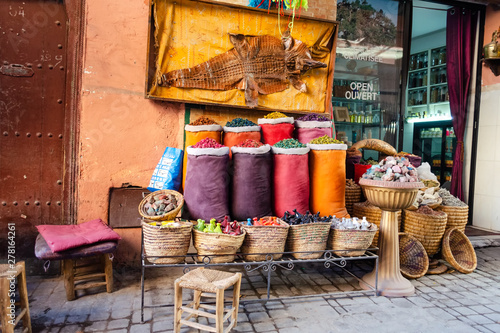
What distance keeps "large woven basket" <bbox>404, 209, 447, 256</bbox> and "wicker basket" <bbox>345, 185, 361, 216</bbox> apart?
0.56 metres

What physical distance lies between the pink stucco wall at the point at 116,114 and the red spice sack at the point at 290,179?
1.34 m

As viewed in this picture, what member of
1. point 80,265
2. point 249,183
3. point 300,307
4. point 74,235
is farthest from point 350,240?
point 80,265

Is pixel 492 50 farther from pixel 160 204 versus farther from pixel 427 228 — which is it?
pixel 160 204

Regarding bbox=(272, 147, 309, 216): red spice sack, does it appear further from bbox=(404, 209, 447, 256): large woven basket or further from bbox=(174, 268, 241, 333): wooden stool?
bbox=(404, 209, 447, 256): large woven basket

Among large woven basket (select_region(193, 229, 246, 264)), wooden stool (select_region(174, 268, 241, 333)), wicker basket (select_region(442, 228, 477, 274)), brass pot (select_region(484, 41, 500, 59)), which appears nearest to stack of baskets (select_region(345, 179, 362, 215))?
wicker basket (select_region(442, 228, 477, 274))

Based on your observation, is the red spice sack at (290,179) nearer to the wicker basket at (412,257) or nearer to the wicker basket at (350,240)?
the wicker basket at (350,240)

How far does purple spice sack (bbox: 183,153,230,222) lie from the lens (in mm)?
3064

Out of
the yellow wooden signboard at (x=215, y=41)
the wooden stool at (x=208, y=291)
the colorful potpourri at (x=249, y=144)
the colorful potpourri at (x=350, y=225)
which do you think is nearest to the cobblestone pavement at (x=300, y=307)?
the wooden stool at (x=208, y=291)

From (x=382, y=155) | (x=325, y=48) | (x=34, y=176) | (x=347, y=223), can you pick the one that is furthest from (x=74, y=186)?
(x=382, y=155)

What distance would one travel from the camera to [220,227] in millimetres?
2863

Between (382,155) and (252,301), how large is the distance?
288 centimetres

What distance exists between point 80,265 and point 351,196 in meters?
3.00

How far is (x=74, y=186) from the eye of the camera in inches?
139

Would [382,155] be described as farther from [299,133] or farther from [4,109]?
[4,109]
